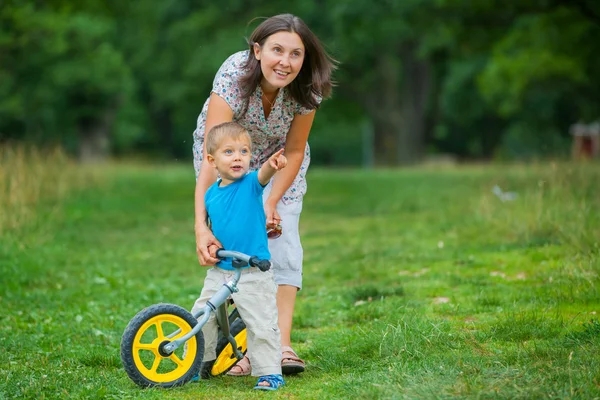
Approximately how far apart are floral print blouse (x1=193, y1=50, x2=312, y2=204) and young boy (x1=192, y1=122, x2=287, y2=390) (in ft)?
1.33

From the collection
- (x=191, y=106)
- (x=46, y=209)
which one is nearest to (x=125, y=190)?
(x=46, y=209)

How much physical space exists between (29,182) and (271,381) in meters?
9.15

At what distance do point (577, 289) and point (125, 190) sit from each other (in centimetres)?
1619

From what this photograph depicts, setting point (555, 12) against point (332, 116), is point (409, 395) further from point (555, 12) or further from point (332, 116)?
point (332, 116)

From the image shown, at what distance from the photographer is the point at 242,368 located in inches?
205

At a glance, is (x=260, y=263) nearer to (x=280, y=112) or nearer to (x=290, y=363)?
(x=290, y=363)

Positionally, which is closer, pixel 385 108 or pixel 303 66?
pixel 303 66

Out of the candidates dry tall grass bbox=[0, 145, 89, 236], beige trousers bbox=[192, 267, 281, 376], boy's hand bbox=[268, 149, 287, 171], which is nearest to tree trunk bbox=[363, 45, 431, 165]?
dry tall grass bbox=[0, 145, 89, 236]

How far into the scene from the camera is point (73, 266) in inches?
375

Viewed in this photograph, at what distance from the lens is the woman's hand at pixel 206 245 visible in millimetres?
4672

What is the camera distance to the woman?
494 cm

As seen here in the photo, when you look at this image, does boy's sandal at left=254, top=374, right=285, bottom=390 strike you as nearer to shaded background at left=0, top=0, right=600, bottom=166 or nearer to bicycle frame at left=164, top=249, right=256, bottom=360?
bicycle frame at left=164, top=249, right=256, bottom=360

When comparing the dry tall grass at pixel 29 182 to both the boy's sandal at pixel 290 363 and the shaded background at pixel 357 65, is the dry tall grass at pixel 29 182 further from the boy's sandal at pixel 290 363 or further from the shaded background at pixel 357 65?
the boy's sandal at pixel 290 363

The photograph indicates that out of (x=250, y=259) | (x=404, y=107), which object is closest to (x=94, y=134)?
(x=404, y=107)
